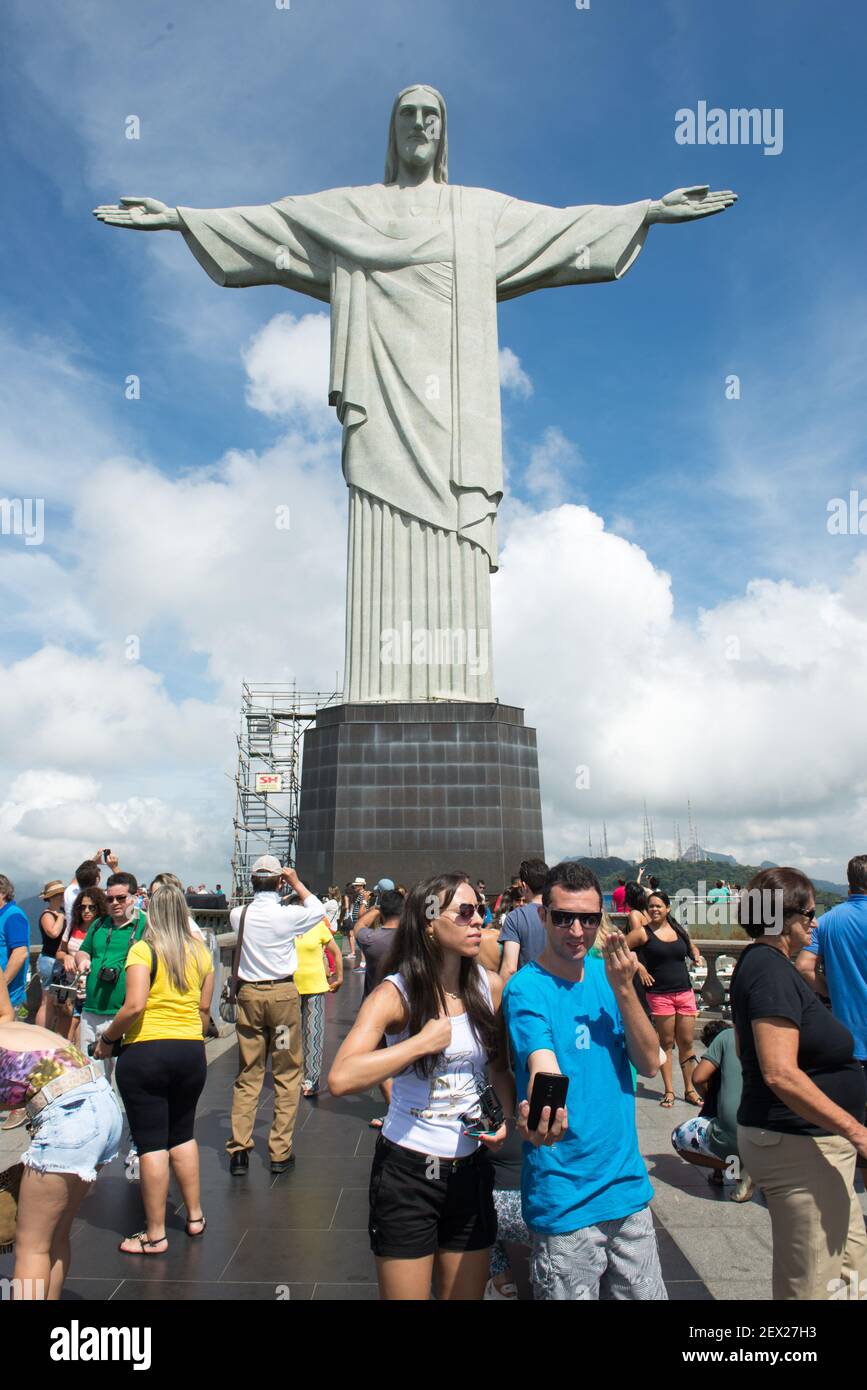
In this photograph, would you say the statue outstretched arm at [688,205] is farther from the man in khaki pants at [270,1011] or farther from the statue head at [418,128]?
the man in khaki pants at [270,1011]

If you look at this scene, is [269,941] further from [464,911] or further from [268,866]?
[464,911]

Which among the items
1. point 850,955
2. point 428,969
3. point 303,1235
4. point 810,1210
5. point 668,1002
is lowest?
point 303,1235

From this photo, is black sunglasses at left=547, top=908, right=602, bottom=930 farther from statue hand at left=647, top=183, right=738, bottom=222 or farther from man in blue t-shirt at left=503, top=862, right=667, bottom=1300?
statue hand at left=647, top=183, right=738, bottom=222

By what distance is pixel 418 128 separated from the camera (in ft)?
58.5

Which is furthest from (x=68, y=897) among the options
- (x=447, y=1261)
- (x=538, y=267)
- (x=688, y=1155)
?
(x=538, y=267)

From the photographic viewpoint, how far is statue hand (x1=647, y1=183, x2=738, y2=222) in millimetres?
17281

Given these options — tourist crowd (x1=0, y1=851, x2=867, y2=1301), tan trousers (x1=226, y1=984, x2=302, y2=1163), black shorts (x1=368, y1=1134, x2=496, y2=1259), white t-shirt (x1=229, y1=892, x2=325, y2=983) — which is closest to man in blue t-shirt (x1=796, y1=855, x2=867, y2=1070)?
tourist crowd (x1=0, y1=851, x2=867, y2=1301)

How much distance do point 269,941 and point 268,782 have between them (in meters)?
26.3

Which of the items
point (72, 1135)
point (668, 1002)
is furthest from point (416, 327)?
point (72, 1135)

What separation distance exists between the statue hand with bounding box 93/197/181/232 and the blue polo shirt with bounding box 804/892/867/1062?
17321 millimetres

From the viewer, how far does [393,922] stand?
6.34 m

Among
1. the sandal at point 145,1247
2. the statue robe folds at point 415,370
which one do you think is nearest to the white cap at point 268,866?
the sandal at point 145,1247

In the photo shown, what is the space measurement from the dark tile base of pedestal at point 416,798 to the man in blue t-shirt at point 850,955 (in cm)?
1096
